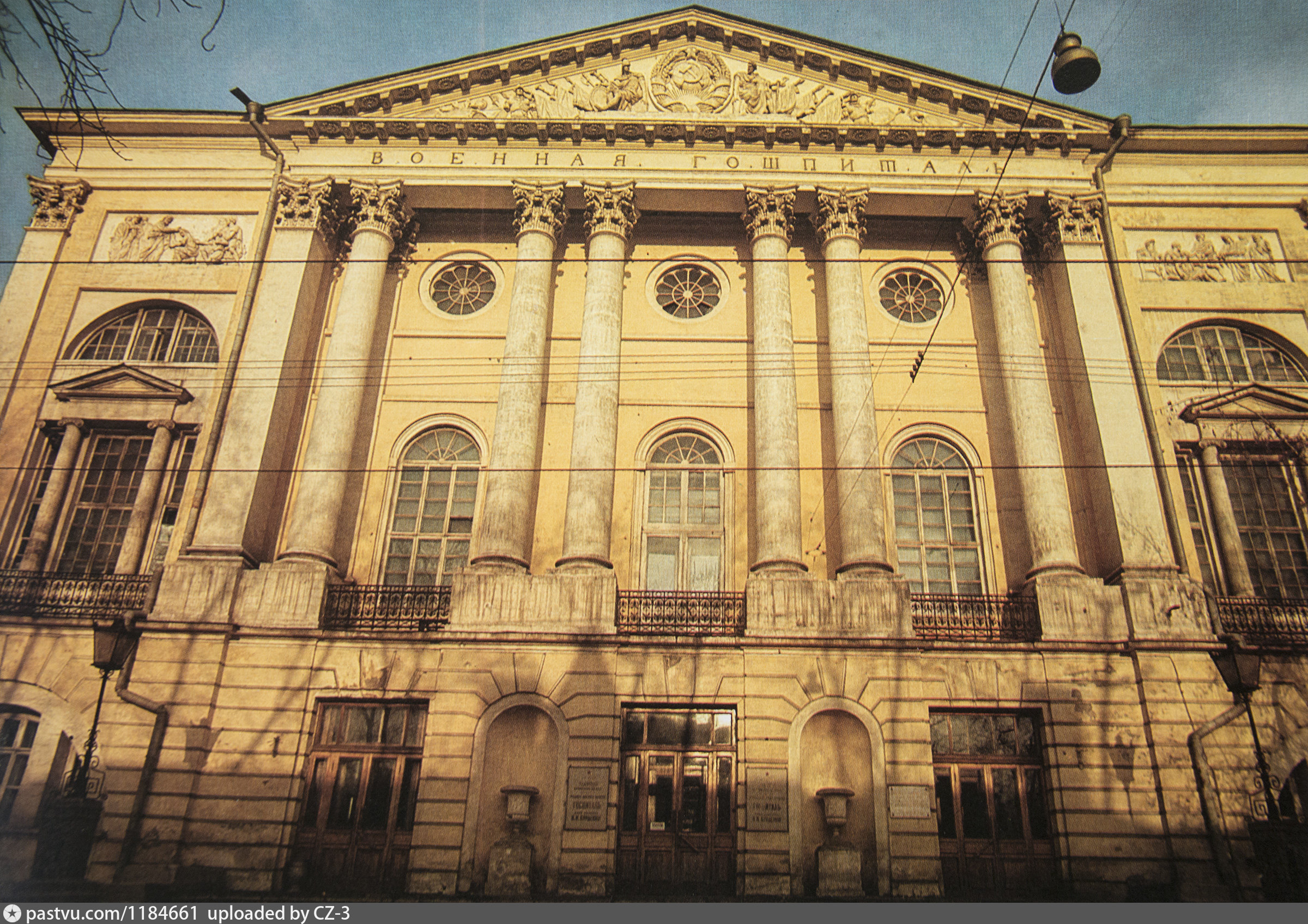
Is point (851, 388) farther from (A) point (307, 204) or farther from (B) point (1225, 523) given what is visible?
(A) point (307, 204)

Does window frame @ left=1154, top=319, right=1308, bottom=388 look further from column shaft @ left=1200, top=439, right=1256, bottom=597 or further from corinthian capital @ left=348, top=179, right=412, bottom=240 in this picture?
corinthian capital @ left=348, top=179, right=412, bottom=240

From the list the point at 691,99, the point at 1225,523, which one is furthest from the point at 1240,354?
the point at 691,99

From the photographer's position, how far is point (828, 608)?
15.2m

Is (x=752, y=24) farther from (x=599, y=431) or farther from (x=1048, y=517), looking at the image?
(x=1048, y=517)

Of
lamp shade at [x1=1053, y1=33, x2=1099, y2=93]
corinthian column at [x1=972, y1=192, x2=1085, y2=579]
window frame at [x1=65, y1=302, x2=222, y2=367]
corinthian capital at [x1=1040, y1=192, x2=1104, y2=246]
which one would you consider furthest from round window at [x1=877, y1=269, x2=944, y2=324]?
window frame at [x1=65, y1=302, x2=222, y2=367]

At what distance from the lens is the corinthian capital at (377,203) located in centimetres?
1912

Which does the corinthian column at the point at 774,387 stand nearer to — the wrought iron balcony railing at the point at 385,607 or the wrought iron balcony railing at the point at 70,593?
the wrought iron balcony railing at the point at 385,607

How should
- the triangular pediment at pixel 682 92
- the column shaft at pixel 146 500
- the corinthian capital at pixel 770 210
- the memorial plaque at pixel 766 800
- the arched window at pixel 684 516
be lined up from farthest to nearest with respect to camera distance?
the triangular pediment at pixel 682 92 < the corinthian capital at pixel 770 210 < the arched window at pixel 684 516 < the column shaft at pixel 146 500 < the memorial plaque at pixel 766 800

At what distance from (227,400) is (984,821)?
15269 mm

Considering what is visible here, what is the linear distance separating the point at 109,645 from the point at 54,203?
11.5 m

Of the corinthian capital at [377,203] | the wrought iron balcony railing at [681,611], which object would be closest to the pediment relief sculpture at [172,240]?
the corinthian capital at [377,203]

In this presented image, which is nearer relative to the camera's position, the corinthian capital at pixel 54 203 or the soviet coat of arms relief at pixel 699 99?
the corinthian capital at pixel 54 203

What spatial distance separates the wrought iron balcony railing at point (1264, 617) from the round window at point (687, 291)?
1134cm

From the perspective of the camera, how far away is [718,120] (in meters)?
19.3
